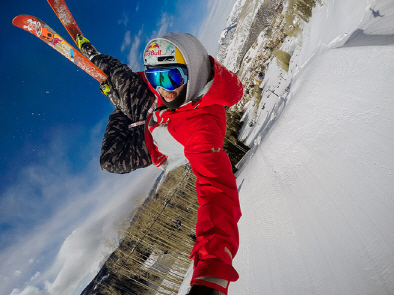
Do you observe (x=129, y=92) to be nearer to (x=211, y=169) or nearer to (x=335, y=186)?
(x=211, y=169)

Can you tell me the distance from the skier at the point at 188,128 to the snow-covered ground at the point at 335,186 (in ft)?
3.61

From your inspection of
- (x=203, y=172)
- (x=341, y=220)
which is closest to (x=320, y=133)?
(x=341, y=220)

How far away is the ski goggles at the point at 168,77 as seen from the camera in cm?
201

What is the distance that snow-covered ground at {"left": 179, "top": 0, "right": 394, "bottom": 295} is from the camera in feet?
5.30

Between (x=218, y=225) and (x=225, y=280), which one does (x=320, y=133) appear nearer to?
(x=218, y=225)

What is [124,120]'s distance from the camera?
3.02 metres

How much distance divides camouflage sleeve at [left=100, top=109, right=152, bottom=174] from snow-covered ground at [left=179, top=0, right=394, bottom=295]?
6.87ft

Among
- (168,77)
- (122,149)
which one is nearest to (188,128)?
(168,77)

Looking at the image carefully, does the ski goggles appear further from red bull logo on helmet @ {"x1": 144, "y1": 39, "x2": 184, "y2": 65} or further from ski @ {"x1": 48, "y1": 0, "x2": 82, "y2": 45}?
ski @ {"x1": 48, "y1": 0, "x2": 82, "y2": 45}

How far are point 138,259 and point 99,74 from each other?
8.64 metres

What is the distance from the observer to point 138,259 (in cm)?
895

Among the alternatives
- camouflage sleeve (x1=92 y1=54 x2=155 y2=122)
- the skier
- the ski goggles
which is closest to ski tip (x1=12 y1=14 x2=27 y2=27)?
the skier

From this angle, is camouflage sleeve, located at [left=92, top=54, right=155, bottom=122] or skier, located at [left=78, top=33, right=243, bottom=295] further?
camouflage sleeve, located at [left=92, top=54, right=155, bottom=122]

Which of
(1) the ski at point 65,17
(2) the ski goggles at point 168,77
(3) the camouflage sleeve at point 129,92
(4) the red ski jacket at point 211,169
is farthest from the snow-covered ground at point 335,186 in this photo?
(1) the ski at point 65,17
